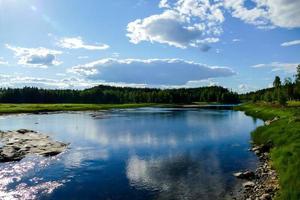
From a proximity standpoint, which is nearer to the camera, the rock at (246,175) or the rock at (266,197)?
the rock at (266,197)

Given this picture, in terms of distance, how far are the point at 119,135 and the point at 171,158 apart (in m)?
25.5

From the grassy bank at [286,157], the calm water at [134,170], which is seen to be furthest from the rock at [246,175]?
the grassy bank at [286,157]

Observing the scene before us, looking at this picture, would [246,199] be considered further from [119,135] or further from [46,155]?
[119,135]

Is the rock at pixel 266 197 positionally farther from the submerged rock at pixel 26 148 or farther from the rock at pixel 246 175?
the submerged rock at pixel 26 148

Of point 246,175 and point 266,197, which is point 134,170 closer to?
point 246,175

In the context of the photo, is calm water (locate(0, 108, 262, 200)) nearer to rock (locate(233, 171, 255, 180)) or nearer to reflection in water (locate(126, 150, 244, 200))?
reflection in water (locate(126, 150, 244, 200))

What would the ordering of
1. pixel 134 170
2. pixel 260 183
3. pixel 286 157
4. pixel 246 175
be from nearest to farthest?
1. pixel 260 183
2. pixel 246 175
3. pixel 286 157
4. pixel 134 170

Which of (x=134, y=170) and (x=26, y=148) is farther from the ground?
(x=26, y=148)

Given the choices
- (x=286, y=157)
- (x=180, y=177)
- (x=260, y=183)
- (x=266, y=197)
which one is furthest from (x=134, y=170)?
(x=286, y=157)

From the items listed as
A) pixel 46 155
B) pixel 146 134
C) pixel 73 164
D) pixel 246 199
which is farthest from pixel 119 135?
A: pixel 246 199

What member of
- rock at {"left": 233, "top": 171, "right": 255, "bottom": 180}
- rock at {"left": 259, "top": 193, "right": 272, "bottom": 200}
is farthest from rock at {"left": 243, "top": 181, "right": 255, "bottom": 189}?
rock at {"left": 259, "top": 193, "right": 272, "bottom": 200}

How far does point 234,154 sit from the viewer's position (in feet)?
153

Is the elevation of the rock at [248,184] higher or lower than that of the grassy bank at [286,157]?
lower

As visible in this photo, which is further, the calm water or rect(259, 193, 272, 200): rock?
the calm water
